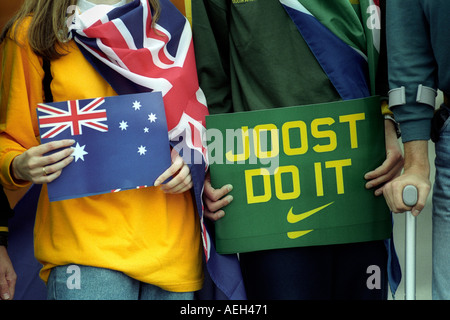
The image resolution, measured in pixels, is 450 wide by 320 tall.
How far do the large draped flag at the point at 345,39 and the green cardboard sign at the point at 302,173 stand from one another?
0.10 m

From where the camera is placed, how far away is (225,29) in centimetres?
227

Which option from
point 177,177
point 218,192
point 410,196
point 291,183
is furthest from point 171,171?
point 410,196

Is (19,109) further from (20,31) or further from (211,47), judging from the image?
(211,47)

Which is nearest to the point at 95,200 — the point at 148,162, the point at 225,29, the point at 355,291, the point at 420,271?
the point at 148,162

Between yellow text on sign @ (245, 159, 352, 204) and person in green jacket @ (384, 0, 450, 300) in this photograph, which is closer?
person in green jacket @ (384, 0, 450, 300)

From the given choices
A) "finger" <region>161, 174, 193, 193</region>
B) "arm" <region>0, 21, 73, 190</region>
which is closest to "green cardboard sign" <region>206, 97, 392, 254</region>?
"finger" <region>161, 174, 193, 193</region>

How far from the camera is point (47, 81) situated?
2.06m

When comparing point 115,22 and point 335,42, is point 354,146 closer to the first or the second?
point 335,42

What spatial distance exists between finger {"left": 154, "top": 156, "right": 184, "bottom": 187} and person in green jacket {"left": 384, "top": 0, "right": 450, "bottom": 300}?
70 cm

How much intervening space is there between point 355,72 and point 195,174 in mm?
693

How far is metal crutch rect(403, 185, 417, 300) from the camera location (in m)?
1.84

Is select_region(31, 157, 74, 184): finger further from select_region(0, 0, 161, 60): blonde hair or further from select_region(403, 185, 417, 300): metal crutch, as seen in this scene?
select_region(403, 185, 417, 300): metal crutch

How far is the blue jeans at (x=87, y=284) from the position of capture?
1954 millimetres

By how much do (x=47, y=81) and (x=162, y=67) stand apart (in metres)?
0.40
